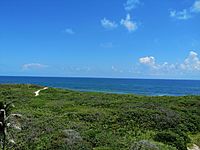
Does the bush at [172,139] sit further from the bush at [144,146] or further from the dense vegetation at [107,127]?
the bush at [144,146]

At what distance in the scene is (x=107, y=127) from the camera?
43.1 m

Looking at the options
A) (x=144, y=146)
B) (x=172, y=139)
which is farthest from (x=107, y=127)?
(x=144, y=146)

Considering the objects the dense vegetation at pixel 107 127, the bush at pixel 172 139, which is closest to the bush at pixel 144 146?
the dense vegetation at pixel 107 127

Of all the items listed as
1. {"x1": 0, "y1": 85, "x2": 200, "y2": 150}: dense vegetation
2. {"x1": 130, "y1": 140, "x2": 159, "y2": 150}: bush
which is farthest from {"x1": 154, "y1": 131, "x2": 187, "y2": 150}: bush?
{"x1": 130, "y1": 140, "x2": 159, "y2": 150}: bush

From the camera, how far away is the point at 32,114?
1881 inches

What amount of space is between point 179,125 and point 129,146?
565 inches

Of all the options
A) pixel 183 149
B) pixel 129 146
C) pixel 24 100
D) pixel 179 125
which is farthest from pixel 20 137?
pixel 24 100

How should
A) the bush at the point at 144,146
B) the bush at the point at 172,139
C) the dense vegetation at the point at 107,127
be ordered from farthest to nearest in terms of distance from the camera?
the bush at the point at 172,139
the dense vegetation at the point at 107,127
the bush at the point at 144,146

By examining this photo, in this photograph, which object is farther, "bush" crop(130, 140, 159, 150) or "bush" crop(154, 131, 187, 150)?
"bush" crop(154, 131, 187, 150)

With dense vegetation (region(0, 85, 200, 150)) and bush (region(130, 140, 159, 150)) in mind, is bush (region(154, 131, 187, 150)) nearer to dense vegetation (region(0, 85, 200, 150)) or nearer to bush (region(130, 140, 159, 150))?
dense vegetation (region(0, 85, 200, 150))

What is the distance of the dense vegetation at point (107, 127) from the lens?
33750 millimetres

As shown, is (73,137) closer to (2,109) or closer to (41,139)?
(41,139)

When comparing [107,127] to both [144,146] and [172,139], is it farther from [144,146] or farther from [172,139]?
[144,146]

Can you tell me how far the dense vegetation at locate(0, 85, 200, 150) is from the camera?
3375 cm
